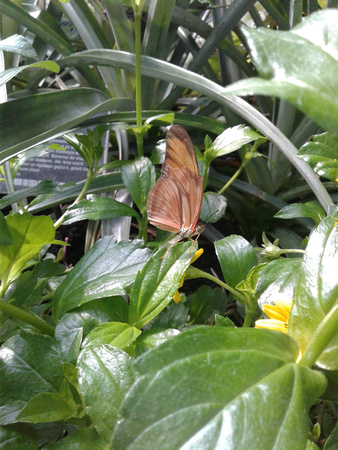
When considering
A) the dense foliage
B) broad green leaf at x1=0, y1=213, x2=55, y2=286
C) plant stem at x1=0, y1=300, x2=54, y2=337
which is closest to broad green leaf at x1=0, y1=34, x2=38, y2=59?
the dense foliage

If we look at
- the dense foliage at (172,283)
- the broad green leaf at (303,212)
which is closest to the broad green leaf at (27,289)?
the dense foliage at (172,283)

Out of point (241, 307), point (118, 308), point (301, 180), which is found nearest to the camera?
point (118, 308)

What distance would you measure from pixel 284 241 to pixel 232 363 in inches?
33.3

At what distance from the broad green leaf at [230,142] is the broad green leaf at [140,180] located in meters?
0.09

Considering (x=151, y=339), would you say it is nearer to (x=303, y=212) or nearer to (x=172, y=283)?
(x=172, y=283)

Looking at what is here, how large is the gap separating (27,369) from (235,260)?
28 cm

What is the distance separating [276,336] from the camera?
0.29 metres

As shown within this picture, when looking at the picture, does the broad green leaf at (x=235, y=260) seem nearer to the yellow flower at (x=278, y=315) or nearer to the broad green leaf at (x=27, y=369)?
the yellow flower at (x=278, y=315)

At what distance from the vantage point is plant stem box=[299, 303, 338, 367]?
0.90 ft

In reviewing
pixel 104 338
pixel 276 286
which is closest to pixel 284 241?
pixel 276 286

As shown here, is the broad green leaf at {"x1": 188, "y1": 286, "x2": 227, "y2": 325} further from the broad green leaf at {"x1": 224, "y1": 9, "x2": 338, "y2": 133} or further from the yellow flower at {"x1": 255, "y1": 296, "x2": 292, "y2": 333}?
the broad green leaf at {"x1": 224, "y1": 9, "x2": 338, "y2": 133}

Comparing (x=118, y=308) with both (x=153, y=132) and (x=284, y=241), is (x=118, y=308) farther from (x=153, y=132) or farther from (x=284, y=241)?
(x=153, y=132)

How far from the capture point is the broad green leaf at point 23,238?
501 millimetres

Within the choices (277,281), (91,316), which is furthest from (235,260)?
(91,316)
